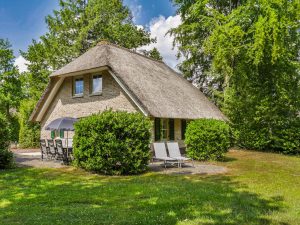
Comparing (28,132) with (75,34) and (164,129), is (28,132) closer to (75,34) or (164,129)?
(164,129)

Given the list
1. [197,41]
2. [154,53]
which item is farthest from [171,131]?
[154,53]

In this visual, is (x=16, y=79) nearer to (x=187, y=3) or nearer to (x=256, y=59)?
(x=187, y=3)

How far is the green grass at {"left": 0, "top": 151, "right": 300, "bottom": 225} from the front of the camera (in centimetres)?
594

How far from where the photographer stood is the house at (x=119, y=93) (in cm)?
1717

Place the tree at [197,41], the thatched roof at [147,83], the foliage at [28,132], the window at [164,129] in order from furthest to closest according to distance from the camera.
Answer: the tree at [197,41] < the foliage at [28,132] < the window at [164,129] < the thatched roof at [147,83]

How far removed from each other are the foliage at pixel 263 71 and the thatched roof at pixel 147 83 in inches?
104

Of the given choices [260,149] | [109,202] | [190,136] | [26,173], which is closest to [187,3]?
[260,149]

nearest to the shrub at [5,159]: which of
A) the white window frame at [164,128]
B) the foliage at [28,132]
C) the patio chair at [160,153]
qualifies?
the patio chair at [160,153]

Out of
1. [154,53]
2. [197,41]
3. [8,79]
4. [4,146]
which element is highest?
[154,53]

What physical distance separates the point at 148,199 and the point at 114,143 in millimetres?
4455

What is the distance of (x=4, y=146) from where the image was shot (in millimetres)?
13297

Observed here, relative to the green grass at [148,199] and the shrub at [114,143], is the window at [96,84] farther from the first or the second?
→ the green grass at [148,199]

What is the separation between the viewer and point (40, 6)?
54.3ft

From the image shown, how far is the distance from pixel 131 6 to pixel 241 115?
25778 millimetres
